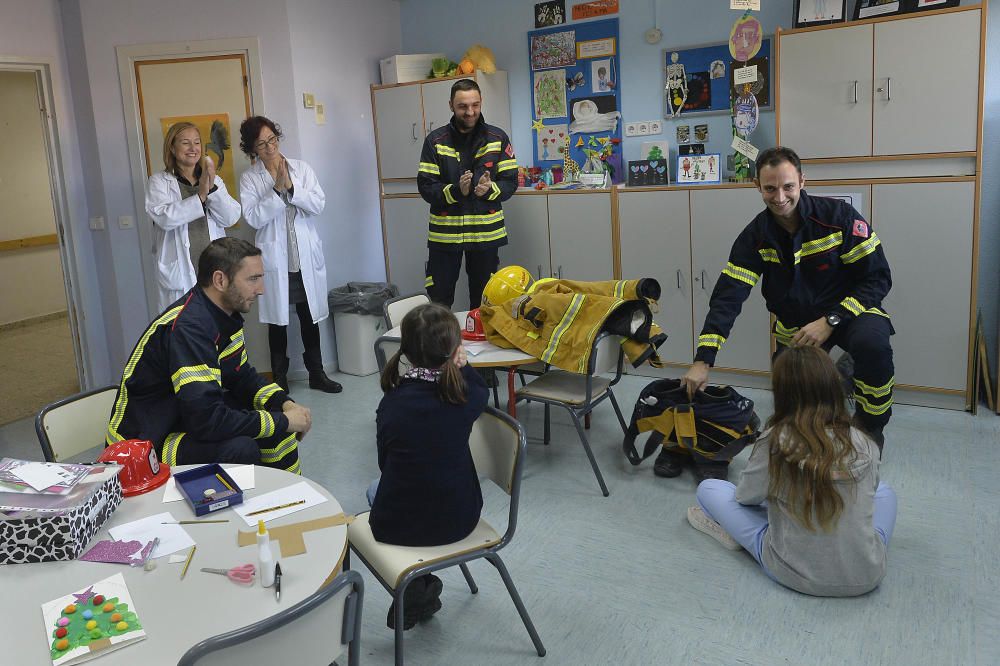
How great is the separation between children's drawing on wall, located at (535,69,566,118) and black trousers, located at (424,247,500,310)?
113 centimetres

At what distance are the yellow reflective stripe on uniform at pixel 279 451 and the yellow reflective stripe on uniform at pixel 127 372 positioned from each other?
0.47 m

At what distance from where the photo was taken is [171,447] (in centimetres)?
280

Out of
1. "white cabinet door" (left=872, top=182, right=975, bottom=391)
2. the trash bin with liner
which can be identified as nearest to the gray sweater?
"white cabinet door" (left=872, top=182, right=975, bottom=391)

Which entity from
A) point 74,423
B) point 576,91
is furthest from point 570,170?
point 74,423

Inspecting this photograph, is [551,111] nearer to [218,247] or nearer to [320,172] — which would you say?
[320,172]

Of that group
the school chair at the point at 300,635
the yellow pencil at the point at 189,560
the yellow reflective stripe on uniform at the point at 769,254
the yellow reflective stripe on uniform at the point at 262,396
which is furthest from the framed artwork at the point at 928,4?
the yellow pencil at the point at 189,560

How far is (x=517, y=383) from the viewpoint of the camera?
5.23m

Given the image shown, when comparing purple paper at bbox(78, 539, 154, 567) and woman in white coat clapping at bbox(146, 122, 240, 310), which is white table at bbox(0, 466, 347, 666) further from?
woman in white coat clapping at bbox(146, 122, 240, 310)

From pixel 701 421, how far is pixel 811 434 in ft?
3.69

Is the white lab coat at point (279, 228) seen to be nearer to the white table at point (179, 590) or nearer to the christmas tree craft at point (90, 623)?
the white table at point (179, 590)

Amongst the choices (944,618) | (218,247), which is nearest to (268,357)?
(218,247)

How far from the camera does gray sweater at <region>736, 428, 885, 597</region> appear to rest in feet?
8.34

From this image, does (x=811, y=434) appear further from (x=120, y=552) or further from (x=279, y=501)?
(x=120, y=552)

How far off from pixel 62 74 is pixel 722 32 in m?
4.04
